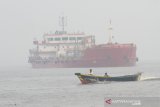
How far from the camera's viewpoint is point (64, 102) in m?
48.2

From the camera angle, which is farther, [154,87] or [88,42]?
[88,42]

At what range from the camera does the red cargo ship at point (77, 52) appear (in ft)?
420

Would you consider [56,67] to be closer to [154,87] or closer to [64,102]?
[154,87]

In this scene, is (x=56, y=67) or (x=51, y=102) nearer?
(x=51, y=102)

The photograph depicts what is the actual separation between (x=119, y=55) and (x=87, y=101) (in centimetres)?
8066

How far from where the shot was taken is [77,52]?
13575cm

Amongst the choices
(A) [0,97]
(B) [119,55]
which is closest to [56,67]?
(B) [119,55]

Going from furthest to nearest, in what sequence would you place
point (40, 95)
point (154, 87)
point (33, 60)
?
point (33, 60), point (154, 87), point (40, 95)

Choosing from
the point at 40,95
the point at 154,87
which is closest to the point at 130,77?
the point at 154,87

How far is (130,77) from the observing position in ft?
219

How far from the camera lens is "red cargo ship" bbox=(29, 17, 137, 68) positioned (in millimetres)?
128000

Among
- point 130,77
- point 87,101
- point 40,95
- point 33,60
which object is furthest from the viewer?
point 33,60

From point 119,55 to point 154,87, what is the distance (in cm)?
6848

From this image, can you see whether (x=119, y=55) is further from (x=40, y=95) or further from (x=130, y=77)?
(x=40, y=95)
